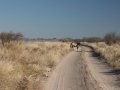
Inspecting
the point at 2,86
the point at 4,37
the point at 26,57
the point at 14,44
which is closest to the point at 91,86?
the point at 2,86

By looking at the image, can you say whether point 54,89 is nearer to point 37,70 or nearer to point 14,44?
point 37,70

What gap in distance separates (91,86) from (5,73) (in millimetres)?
4389

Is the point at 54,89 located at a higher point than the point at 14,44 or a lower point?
lower

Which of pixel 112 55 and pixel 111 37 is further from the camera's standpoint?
pixel 111 37

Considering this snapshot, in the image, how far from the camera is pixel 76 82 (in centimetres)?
1848

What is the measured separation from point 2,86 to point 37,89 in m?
1.78

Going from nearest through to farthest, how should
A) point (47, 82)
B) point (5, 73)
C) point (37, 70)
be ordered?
point (5, 73), point (47, 82), point (37, 70)

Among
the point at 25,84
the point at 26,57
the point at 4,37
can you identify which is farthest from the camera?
the point at 4,37

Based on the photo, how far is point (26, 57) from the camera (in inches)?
1005

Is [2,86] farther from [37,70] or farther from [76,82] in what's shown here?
[37,70]

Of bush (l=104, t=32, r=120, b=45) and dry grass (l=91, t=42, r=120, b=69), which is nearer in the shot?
dry grass (l=91, t=42, r=120, b=69)

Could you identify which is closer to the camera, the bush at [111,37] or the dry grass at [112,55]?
the dry grass at [112,55]

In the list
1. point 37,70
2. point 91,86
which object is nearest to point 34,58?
point 37,70

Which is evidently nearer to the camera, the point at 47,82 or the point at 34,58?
the point at 47,82
